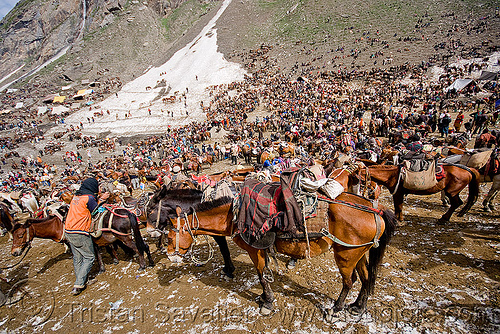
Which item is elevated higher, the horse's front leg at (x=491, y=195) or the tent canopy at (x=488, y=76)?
the tent canopy at (x=488, y=76)

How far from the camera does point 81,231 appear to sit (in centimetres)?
536

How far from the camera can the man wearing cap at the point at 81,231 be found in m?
5.29

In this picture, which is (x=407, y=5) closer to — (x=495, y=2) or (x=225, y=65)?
(x=495, y=2)

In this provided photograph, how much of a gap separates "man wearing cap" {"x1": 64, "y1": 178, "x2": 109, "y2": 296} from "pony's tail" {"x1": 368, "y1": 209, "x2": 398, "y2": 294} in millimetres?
6142

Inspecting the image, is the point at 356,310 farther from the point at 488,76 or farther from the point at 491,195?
the point at 488,76

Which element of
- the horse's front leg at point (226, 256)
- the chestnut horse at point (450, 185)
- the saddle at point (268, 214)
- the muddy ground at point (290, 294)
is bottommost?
the muddy ground at point (290, 294)

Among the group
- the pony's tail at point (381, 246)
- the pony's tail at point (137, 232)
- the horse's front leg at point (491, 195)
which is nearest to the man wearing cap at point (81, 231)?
the pony's tail at point (137, 232)

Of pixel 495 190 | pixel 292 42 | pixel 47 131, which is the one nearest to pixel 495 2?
pixel 292 42

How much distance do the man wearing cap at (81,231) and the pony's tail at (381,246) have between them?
6.14 metres

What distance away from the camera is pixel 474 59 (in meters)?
32.0

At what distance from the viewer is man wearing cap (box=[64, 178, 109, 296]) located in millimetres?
5293

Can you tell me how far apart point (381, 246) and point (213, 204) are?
301 cm

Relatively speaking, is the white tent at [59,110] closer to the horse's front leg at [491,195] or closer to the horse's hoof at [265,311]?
the horse's hoof at [265,311]

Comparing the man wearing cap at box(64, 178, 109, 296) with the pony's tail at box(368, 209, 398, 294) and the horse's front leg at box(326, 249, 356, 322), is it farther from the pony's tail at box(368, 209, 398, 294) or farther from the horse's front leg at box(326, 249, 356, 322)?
the pony's tail at box(368, 209, 398, 294)
